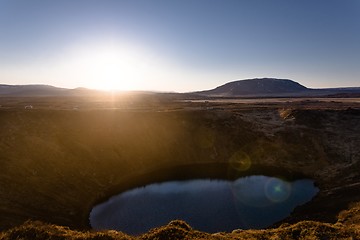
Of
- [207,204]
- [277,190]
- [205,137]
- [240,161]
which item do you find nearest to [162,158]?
[205,137]

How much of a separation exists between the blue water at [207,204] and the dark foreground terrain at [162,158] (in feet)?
9.40

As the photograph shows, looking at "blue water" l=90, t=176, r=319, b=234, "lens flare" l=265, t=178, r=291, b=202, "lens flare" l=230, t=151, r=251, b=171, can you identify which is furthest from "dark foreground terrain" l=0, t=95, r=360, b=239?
"lens flare" l=265, t=178, r=291, b=202

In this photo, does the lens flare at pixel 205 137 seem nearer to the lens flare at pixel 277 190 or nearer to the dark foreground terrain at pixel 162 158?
the dark foreground terrain at pixel 162 158

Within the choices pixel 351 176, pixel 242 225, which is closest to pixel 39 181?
pixel 242 225

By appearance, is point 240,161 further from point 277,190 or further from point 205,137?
point 277,190

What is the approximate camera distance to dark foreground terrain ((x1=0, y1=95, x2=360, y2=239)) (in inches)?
1524

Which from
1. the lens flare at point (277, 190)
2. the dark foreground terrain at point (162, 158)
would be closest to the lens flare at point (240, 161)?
the dark foreground terrain at point (162, 158)

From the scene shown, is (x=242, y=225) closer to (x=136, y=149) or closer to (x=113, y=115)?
(x=136, y=149)

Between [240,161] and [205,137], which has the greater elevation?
[205,137]

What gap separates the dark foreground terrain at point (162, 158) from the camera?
3872 centimetres

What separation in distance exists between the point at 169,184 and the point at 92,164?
16.7m

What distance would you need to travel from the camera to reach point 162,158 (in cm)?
7644

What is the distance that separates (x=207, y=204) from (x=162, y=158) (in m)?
26.4

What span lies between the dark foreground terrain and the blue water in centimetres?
286
